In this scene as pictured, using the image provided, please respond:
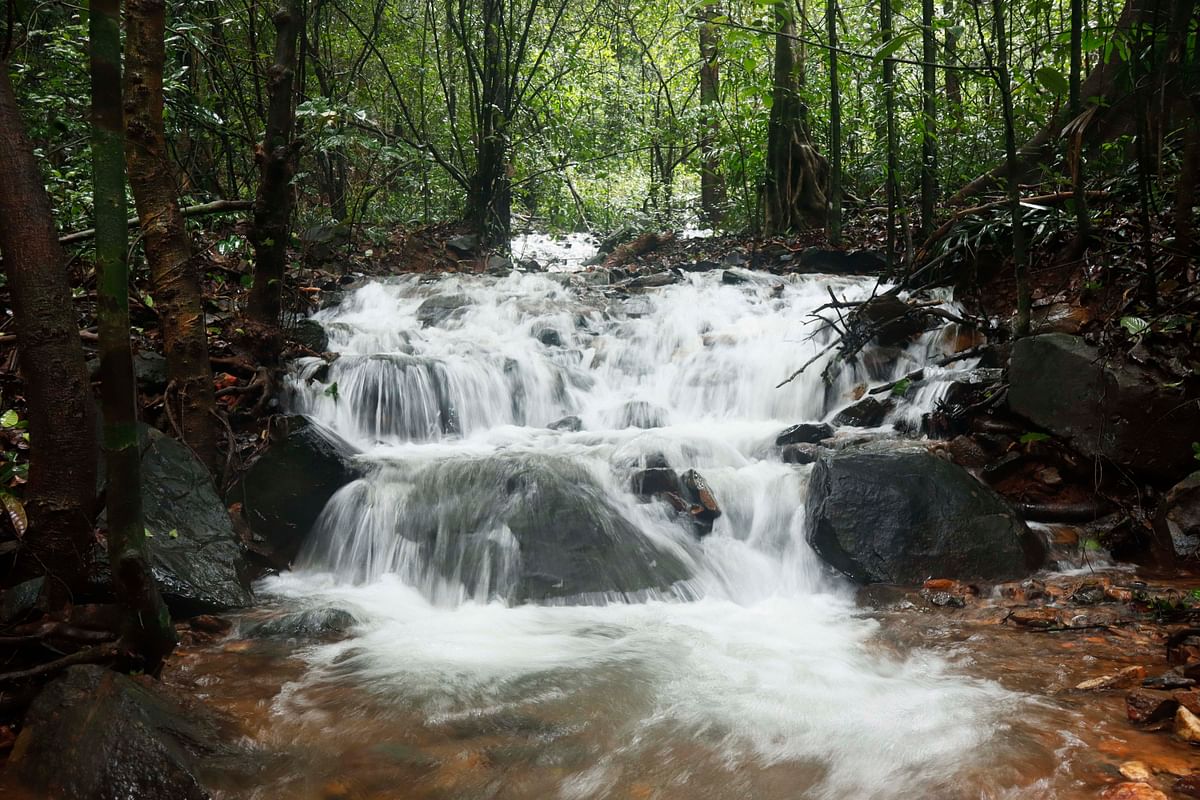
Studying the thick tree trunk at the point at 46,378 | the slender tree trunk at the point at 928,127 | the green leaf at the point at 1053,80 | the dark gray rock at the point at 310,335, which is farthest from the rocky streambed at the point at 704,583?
the green leaf at the point at 1053,80

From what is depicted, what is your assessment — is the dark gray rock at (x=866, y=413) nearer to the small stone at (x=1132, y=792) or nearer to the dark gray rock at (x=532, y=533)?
the dark gray rock at (x=532, y=533)

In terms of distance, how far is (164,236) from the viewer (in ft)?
15.1

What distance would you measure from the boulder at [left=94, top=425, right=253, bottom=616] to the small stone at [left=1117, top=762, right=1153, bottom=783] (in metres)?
4.01

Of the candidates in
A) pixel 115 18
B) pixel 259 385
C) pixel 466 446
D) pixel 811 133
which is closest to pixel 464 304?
pixel 466 446

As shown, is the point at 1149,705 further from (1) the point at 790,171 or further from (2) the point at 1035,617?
(1) the point at 790,171

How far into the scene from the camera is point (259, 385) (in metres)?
6.00

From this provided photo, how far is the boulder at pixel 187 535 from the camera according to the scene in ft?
13.1

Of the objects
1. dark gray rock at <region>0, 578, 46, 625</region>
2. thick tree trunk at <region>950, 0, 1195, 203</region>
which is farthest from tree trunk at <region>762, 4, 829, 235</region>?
dark gray rock at <region>0, 578, 46, 625</region>

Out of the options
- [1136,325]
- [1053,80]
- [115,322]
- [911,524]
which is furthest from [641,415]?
[115,322]

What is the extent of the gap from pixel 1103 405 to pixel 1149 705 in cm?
268

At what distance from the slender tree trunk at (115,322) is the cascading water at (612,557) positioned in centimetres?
96

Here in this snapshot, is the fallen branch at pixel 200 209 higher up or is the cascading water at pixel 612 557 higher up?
the fallen branch at pixel 200 209

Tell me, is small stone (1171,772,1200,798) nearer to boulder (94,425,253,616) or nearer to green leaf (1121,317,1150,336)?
green leaf (1121,317,1150,336)

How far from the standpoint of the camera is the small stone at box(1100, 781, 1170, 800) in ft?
7.35
